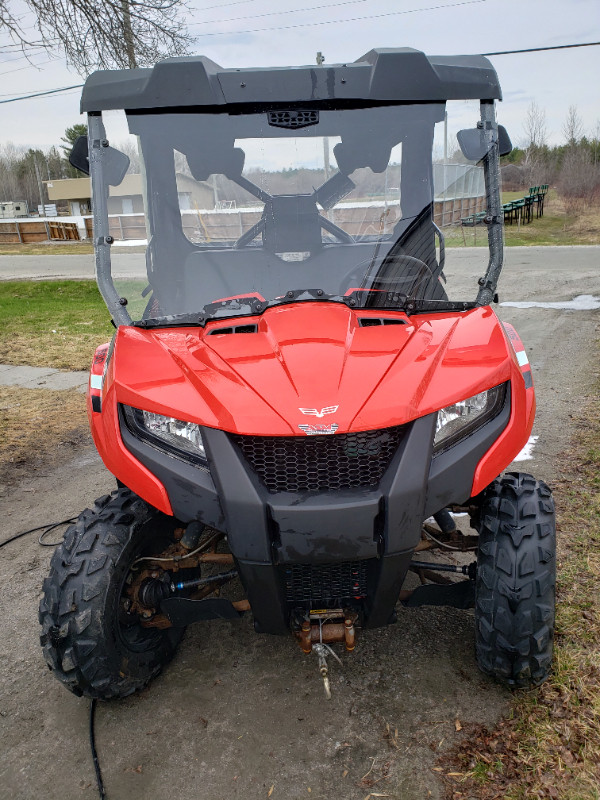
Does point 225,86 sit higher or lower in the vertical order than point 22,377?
higher

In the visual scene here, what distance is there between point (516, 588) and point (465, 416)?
0.64 meters

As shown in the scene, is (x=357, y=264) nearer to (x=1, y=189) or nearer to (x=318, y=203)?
(x=318, y=203)

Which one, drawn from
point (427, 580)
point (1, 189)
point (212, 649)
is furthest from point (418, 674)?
point (1, 189)

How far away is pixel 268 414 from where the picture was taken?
2168 mm

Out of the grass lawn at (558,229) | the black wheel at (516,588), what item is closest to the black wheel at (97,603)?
the black wheel at (516,588)

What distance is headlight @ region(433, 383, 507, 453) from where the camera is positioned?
7.54 ft

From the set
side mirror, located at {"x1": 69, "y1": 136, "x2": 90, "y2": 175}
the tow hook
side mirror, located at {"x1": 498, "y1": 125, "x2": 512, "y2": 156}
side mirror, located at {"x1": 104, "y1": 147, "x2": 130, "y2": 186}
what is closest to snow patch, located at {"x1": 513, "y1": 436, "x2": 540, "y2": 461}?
side mirror, located at {"x1": 498, "y1": 125, "x2": 512, "y2": 156}

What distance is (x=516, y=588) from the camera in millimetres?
2389

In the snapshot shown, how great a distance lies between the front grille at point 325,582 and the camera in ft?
7.71

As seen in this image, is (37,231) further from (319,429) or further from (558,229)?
(319,429)

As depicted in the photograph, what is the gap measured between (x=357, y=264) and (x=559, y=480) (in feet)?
7.67

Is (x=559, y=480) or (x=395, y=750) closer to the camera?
(x=395, y=750)

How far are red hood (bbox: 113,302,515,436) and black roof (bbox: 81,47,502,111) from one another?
0.89 meters

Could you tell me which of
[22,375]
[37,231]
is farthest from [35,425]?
[37,231]
